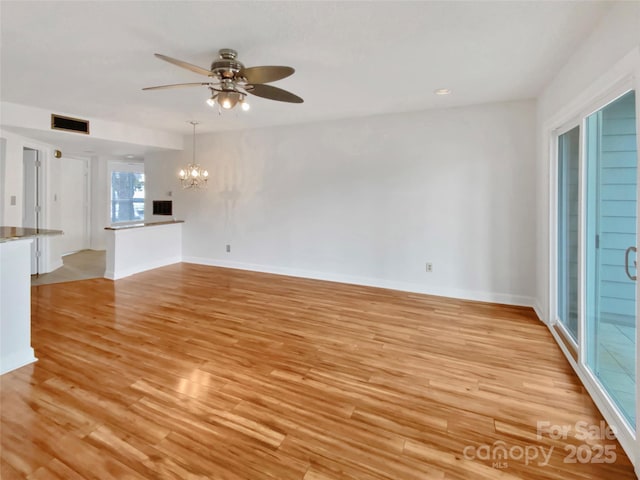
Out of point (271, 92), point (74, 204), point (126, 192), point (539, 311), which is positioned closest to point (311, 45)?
point (271, 92)

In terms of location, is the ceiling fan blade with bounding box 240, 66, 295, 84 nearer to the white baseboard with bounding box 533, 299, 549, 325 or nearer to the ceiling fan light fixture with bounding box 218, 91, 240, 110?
the ceiling fan light fixture with bounding box 218, 91, 240, 110

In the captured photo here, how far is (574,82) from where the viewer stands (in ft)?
8.32

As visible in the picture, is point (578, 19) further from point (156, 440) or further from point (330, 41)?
point (156, 440)

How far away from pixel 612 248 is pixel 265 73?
2.66 meters

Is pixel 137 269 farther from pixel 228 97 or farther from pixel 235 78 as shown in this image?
pixel 235 78

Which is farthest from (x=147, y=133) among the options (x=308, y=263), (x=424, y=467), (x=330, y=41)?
(x=424, y=467)

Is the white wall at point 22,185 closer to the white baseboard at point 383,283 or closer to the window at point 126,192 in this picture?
the window at point 126,192

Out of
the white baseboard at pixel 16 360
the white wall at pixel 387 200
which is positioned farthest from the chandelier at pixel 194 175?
the white baseboard at pixel 16 360

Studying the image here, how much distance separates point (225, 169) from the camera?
5.98 meters

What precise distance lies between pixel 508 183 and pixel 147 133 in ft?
18.9

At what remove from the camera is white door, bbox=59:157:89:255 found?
692 cm

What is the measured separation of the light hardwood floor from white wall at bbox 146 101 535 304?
866 mm

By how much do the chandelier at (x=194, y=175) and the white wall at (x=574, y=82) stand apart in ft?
17.2

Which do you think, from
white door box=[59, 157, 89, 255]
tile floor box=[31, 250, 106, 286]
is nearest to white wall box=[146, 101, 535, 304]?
tile floor box=[31, 250, 106, 286]
